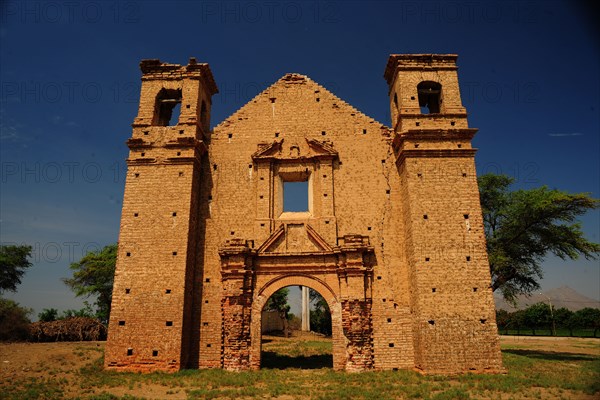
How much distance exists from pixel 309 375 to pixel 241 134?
30.2 feet

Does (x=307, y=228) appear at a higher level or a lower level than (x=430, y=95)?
lower

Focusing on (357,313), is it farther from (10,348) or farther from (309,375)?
(10,348)

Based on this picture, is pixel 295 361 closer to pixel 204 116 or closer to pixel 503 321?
pixel 204 116

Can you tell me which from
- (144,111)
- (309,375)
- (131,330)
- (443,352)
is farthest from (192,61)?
(443,352)

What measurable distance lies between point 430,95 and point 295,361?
485 inches

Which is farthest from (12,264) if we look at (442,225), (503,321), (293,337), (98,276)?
(503,321)

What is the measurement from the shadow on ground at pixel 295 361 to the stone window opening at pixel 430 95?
433 inches

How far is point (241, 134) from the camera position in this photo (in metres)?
16.1

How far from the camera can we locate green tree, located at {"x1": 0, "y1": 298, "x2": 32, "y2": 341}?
19.0 meters

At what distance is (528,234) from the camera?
2020cm

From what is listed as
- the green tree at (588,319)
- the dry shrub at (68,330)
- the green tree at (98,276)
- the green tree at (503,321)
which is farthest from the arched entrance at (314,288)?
the green tree at (503,321)

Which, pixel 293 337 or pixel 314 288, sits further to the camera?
pixel 293 337

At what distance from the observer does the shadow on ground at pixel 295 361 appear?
48.3ft

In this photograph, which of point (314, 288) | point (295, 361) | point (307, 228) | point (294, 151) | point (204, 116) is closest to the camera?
point (314, 288)
